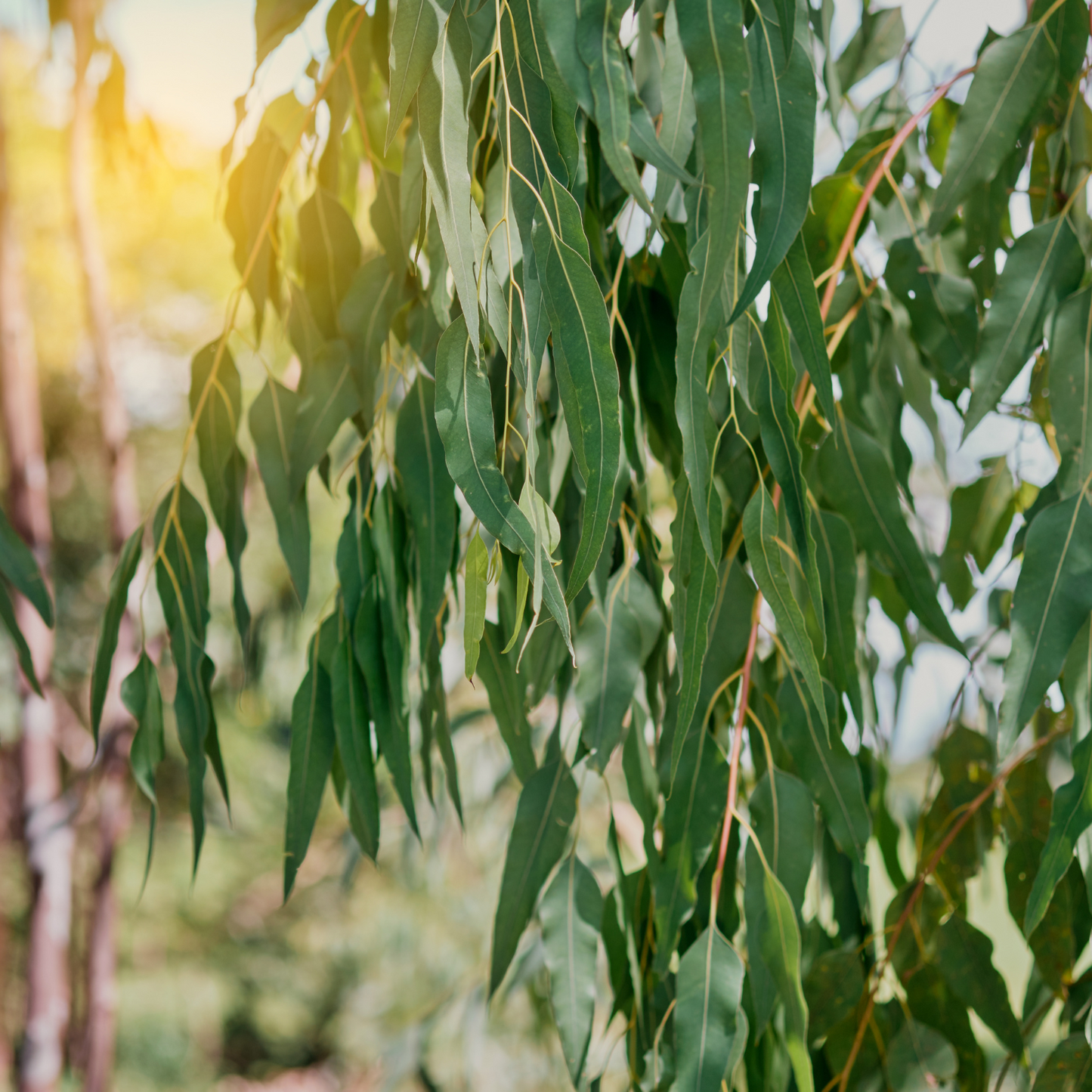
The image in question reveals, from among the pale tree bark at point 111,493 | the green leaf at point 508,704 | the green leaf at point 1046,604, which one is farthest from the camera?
the pale tree bark at point 111,493

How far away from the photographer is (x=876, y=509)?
45cm

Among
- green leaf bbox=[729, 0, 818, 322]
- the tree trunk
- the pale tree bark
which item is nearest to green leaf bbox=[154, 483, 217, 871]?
green leaf bbox=[729, 0, 818, 322]

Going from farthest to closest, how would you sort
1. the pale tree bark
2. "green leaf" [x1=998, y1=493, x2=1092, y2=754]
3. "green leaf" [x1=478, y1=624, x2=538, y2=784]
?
the pale tree bark
"green leaf" [x1=478, y1=624, x2=538, y2=784]
"green leaf" [x1=998, y1=493, x2=1092, y2=754]

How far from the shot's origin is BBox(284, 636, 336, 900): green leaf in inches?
18.1

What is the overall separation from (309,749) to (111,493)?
4.83 ft

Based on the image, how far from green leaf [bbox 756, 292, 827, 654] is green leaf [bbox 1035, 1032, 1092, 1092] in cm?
26

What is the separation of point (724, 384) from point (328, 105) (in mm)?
289

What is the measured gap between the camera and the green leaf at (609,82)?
0.79 ft

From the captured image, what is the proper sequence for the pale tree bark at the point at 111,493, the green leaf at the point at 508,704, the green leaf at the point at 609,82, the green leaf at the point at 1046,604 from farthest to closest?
the pale tree bark at the point at 111,493
the green leaf at the point at 508,704
the green leaf at the point at 1046,604
the green leaf at the point at 609,82

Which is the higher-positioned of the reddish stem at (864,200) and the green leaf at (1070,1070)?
the reddish stem at (864,200)

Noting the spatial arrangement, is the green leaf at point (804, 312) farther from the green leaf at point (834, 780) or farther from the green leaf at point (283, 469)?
the green leaf at point (283, 469)

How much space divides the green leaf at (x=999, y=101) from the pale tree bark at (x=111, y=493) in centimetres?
160

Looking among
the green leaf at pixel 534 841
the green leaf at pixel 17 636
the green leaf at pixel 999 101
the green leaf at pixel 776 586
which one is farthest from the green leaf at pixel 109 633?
the green leaf at pixel 999 101

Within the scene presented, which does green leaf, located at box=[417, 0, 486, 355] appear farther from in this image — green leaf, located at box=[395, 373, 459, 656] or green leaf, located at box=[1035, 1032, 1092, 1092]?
green leaf, located at box=[1035, 1032, 1092, 1092]
